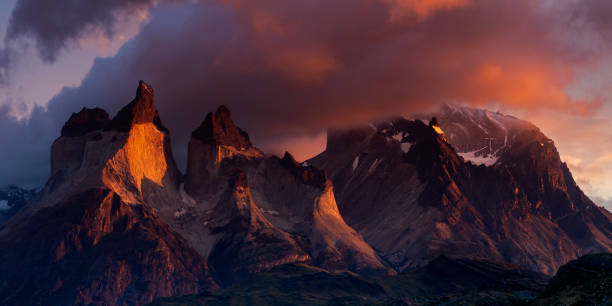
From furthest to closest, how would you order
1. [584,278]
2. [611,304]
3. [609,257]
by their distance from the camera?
[609,257] → [584,278] → [611,304]

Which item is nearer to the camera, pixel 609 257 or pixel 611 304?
pixel 611 304

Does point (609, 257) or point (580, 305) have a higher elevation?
point (609, 257)

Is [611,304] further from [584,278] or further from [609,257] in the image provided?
[609,257]

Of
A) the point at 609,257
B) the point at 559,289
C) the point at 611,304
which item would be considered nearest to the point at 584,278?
the point at 559,289

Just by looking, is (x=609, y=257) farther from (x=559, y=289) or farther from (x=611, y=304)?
(x=611, y=304)

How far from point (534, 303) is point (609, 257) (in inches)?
1189

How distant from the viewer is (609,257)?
645 ft

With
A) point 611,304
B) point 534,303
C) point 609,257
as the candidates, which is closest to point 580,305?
point 611,304

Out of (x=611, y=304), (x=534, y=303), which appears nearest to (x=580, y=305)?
(x=611, y=304)

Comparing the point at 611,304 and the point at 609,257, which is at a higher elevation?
the point at 609,257

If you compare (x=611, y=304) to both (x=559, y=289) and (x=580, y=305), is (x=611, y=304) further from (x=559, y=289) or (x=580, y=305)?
(x=559, y=289)

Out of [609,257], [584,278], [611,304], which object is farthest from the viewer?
[609,257]

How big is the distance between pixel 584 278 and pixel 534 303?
12.6 meters

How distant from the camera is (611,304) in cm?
14400
